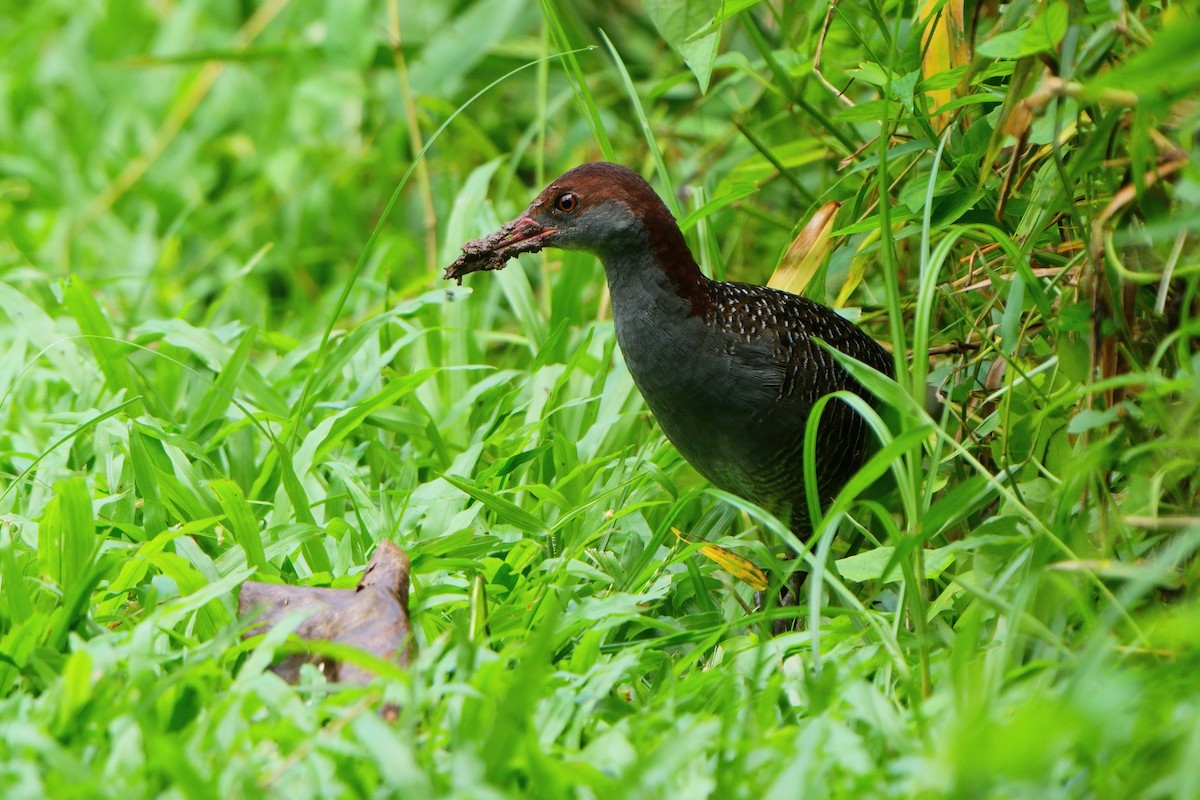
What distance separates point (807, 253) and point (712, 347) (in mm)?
463

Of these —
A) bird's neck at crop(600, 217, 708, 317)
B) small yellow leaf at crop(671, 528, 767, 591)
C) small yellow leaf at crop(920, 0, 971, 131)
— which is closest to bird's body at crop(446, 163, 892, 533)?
bird's neck at crop(600, 217, 708, 317)

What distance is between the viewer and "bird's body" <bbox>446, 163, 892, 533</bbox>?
2.80 meters

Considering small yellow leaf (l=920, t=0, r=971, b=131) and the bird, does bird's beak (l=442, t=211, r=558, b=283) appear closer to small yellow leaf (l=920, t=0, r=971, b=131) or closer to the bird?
the bird

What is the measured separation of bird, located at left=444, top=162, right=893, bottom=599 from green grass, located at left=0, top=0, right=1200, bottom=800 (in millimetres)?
164

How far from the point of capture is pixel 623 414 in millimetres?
3361

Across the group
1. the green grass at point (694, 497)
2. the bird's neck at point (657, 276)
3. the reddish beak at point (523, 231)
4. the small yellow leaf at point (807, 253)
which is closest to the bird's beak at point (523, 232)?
the reddish beak at point (523, 231)

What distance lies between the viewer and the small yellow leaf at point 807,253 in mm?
3080

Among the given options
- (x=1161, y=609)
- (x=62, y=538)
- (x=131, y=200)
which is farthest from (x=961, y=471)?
(x=131, y=200)

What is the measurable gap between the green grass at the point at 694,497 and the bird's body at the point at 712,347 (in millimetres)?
166

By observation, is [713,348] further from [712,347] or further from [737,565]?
[737,565]

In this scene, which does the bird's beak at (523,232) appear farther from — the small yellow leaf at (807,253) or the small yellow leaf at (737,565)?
Result: the small yellow leaf at (737,565)

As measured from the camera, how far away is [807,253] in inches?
123

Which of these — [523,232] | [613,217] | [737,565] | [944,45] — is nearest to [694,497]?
[737,565]

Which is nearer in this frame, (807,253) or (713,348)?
(713,348)
